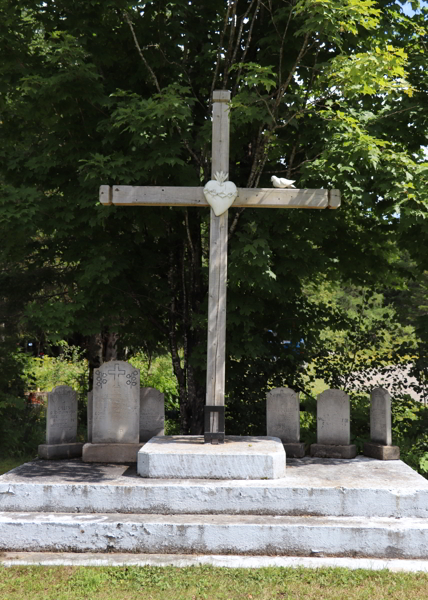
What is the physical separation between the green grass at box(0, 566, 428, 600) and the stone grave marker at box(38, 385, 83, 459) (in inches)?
92.9

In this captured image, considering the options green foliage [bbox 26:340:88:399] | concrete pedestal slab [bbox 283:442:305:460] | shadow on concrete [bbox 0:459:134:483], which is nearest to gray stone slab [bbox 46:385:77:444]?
shadow on concrete [bbox 0:459:134:483]

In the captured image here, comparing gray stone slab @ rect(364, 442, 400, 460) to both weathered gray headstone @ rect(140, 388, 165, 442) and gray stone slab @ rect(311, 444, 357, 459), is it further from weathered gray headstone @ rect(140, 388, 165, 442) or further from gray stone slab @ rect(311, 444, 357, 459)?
weathered gray headstone @ rect(140, 388, 165, 442)

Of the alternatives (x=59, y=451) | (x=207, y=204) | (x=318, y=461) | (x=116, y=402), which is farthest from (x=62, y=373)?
(x=207, y=204)

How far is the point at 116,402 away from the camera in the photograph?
716cm

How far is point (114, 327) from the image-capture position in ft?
29.8

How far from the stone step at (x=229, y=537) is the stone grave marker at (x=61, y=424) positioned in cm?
188

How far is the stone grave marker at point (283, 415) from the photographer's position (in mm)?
7363

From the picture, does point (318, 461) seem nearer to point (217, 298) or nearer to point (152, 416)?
point (152, 416)

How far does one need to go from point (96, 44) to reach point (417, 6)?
4984mm

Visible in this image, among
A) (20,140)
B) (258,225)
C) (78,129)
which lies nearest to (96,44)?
(78,129)

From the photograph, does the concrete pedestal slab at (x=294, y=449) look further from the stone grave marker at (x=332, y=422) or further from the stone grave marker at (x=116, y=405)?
the stone grave marker at (x=116, y=405)

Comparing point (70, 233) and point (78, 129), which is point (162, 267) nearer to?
point (70, 233)

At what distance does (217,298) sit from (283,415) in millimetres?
1843

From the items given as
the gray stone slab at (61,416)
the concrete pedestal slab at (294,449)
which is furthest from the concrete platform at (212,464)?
the gray stone slab at (61,416)
